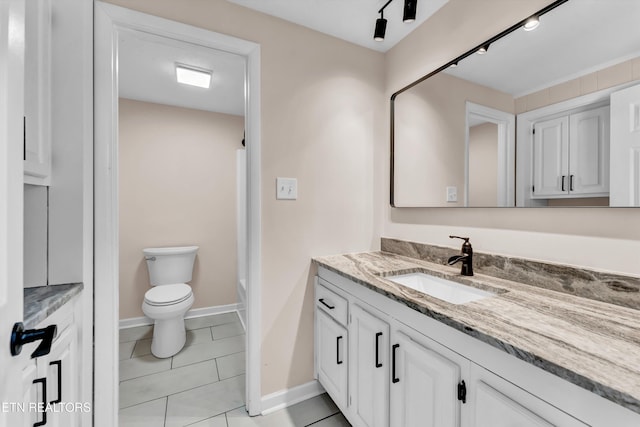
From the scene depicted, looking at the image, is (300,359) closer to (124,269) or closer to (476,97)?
(476,97)

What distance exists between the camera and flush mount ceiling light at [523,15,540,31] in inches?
43.6

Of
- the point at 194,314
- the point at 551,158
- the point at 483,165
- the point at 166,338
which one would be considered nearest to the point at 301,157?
the point at 483,165

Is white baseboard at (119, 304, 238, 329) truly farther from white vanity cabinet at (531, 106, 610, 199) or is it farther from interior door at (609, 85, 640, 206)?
interior door at (609, 85, 640, 206)

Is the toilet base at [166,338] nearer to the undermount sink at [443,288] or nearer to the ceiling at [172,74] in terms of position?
the undermount sink at [443,288]

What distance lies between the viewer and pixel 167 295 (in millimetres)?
2176

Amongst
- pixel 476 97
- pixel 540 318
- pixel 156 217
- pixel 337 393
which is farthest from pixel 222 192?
pixel 540 318

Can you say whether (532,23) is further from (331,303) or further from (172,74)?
(172,74)

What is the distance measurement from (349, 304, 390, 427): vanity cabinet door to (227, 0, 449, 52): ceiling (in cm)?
158

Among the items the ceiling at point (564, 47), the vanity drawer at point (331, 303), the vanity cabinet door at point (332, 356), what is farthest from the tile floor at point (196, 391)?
the ceiling at point (564, 47)

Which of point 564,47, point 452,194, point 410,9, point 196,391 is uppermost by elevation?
point 410,9

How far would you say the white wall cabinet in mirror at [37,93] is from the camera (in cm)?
93

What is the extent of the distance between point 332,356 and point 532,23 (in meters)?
1.80

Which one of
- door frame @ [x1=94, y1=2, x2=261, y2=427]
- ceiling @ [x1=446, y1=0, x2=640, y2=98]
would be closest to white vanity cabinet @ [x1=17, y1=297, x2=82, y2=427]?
door frame @ [x1=94, y1=2, x2=261, y2=427]

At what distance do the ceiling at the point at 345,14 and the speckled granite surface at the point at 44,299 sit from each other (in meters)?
1.57
